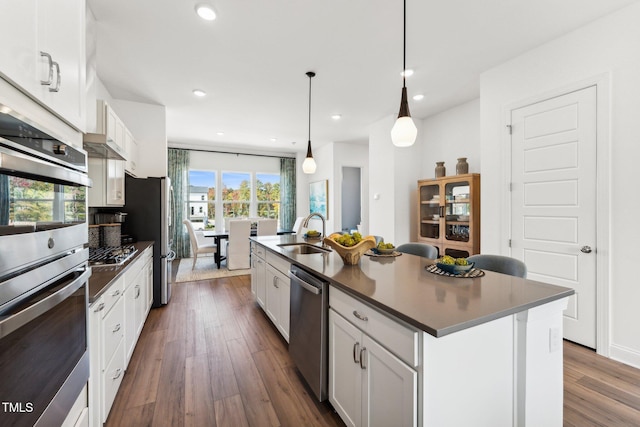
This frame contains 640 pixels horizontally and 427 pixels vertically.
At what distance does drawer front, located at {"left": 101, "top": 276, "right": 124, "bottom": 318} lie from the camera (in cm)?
152

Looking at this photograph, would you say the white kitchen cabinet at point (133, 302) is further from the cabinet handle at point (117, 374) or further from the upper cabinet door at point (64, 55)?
the upper cabinet door at point (64, 55)

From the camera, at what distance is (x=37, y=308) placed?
0.78 metres

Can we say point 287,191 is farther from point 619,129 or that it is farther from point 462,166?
point 619,129

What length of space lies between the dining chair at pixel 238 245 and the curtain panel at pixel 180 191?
6.76ft

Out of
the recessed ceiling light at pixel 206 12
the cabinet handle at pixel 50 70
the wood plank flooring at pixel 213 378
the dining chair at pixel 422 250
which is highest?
the recessed ceiling light at pixel 206 12

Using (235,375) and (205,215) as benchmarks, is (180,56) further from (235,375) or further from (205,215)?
(205,215)

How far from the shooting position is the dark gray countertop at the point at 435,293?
102 centimetres

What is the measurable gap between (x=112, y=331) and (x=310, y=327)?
1.20 metres

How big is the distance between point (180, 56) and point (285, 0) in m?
1.41

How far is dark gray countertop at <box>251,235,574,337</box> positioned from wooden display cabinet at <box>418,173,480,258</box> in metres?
→ 2.17

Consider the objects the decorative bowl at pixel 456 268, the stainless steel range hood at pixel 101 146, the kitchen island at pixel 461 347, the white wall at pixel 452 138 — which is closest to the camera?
the kitchen island at pixel 461 347

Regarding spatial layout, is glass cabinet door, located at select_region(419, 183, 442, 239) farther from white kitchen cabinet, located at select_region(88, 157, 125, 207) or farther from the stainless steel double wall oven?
the stainless steel double wall oven

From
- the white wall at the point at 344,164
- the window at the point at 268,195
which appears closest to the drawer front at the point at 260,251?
the white wall at the point at 344,164

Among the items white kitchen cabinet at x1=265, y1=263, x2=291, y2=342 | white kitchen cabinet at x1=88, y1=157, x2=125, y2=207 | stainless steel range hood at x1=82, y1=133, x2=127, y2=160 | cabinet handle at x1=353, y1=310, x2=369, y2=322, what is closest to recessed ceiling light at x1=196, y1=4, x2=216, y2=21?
stainless steel range hood at x1=82, y1=133, x2=127, y2=160
